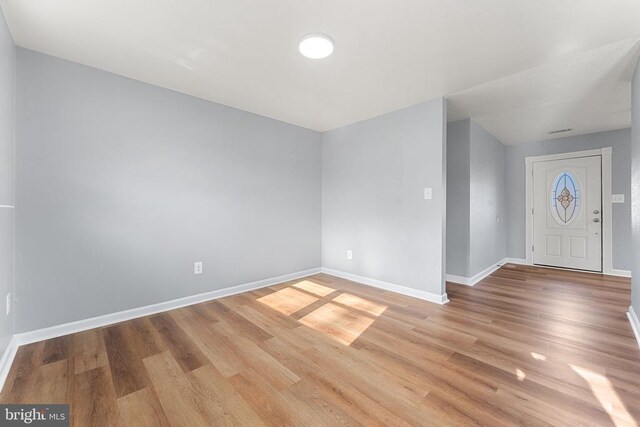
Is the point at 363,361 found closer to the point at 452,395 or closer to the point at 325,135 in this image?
the point at 452,395

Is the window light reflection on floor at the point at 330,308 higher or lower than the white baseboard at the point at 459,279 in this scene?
lower

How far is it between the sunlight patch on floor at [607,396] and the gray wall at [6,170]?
345cm

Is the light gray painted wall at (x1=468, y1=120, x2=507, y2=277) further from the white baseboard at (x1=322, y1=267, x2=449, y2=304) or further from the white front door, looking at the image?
the white baseboard at (x1=322, y1=267, x2=449, y2=304)

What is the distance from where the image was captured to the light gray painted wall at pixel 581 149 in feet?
12.9

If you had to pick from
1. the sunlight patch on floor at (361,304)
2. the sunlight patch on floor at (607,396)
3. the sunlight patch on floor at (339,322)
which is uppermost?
the sunlight patch on floor at (361,304)

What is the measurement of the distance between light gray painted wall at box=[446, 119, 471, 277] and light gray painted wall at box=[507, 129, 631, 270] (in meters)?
2.22

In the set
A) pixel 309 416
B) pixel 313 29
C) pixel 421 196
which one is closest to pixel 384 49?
pixel 313 29

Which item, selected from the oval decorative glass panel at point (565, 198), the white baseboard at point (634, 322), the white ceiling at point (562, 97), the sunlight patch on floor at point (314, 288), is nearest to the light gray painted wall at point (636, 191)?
the white baseboard at point (634, 322)

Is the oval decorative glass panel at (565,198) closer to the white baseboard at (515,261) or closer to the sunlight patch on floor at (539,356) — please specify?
the white baseboard at (515,261)

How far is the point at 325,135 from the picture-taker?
162 inches

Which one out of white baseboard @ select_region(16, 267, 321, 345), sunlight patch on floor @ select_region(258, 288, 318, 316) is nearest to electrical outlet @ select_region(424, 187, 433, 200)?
sunlight patch on floor @ select_region(258, 288, 318, 316)

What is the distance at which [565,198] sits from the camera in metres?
4.47

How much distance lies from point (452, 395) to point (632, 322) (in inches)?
86.3

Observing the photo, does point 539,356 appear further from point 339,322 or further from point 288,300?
point 288,300
